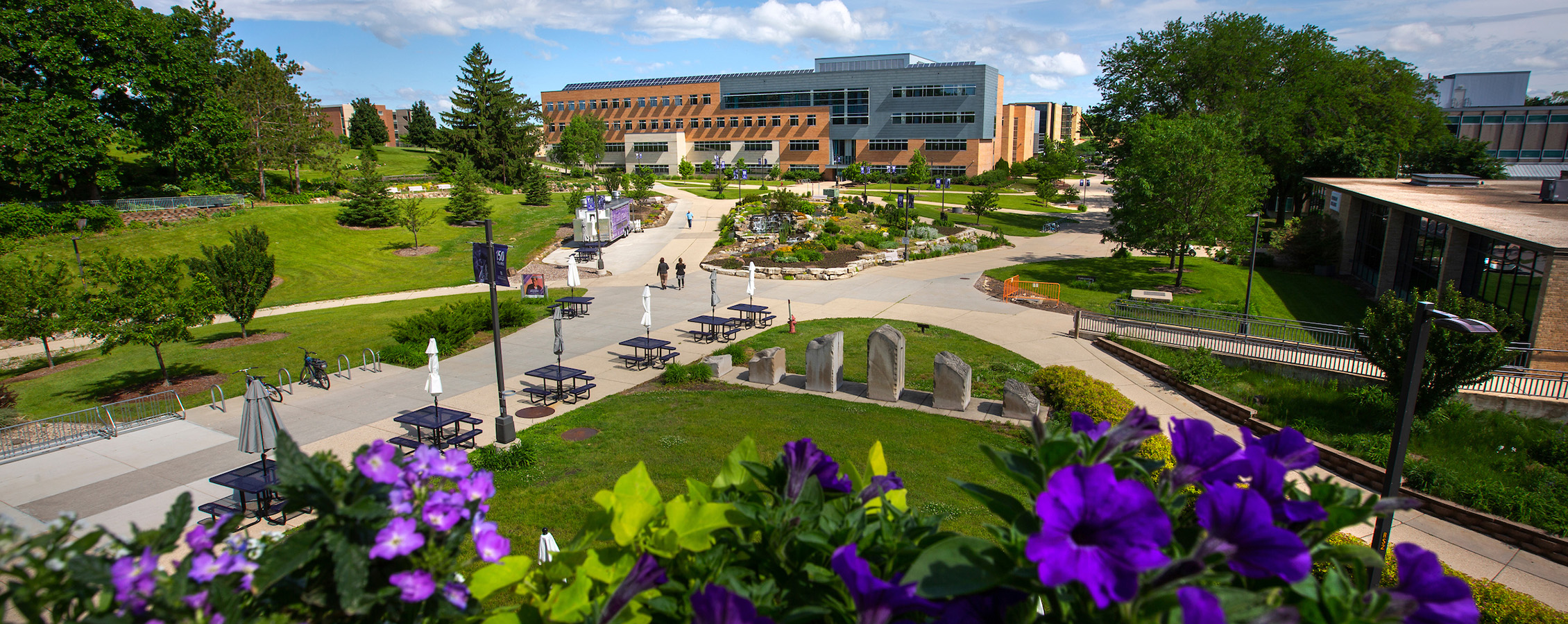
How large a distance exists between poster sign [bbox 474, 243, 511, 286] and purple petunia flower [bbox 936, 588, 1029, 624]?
14394mm

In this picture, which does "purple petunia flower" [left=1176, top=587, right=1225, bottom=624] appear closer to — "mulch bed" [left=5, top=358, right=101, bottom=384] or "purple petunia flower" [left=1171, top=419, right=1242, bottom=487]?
"purple petunia flower" [left=1171, top=419, right=1242, bottom=487]

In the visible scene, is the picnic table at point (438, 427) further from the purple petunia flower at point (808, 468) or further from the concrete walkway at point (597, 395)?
the purple petunia flower at point (808, 468)

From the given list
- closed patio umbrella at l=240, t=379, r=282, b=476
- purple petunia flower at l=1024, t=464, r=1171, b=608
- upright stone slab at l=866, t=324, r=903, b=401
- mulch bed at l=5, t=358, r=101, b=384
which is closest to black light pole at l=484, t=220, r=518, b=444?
closed patio umbrella at l=240, t=379, r=282, b=476

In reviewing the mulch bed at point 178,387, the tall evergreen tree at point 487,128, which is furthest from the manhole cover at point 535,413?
the tall evergreen tree at point 487,128

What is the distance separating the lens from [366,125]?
9800 centimetres

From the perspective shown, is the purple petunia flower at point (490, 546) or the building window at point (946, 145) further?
the building window at point (946, 145)

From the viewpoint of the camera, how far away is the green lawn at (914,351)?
1833 cm

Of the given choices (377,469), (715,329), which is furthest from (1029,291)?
(377,469)

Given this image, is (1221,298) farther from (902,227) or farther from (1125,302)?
(902,227)

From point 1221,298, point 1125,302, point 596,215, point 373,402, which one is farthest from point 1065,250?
point 373,402

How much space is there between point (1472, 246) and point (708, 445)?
1030 inches

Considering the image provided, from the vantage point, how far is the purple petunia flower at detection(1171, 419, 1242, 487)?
185 centimetres

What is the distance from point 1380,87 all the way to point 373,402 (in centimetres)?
7315

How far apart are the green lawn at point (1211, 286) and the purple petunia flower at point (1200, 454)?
2660cm
